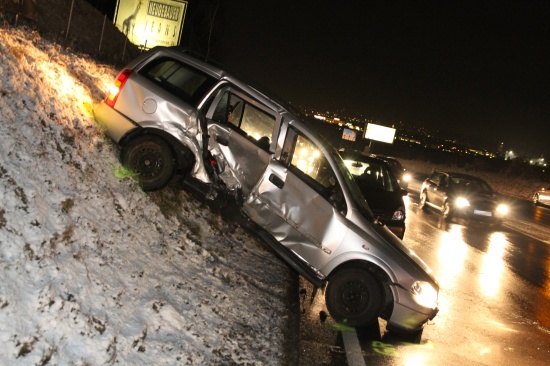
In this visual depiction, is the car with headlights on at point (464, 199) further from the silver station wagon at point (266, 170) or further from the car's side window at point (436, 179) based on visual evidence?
the silver station wagon at point (266, 170)

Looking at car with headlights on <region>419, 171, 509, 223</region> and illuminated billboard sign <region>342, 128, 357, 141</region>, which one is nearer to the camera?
car with headlights on <region>419, 171, 509, 223</region>

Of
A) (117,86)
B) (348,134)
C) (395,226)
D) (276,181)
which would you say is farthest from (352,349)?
(348,134)

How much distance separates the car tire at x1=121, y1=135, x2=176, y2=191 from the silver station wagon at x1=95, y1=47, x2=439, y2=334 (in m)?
0.01

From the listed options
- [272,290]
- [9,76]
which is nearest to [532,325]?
[272,290]

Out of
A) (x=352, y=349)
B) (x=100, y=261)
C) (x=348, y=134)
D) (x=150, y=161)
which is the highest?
(x=348, y=134)

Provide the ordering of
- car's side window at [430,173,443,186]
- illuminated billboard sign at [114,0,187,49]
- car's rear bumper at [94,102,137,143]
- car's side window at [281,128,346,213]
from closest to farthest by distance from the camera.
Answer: car's side window at [281,128,346,213]
car's rear bumper at [94,102,137,143]
car's side window at [430,173,443,186]
illuminated billboard sign at [114,0,187,49]

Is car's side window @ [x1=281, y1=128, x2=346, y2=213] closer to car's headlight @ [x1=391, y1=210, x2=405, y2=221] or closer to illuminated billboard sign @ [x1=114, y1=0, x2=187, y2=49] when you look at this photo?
car's headlight @ [x1=391, y1=210, x2=405, y2=221]

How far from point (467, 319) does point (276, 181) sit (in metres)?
3.40

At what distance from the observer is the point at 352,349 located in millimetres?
6258

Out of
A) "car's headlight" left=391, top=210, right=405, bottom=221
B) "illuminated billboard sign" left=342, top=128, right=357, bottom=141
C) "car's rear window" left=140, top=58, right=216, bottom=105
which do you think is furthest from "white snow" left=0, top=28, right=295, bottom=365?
"illuminated billboard sign" left=342, top=128, right=357, bottom=141

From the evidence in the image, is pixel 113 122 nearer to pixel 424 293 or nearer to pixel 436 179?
pixel 424 293

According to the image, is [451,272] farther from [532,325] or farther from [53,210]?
[53,210]

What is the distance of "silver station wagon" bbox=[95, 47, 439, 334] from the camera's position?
6.99 metres

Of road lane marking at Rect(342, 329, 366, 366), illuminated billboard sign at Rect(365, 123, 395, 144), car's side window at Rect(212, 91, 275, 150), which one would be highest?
illuminated billboard sign at Rect(365, 123, 395, 144)
